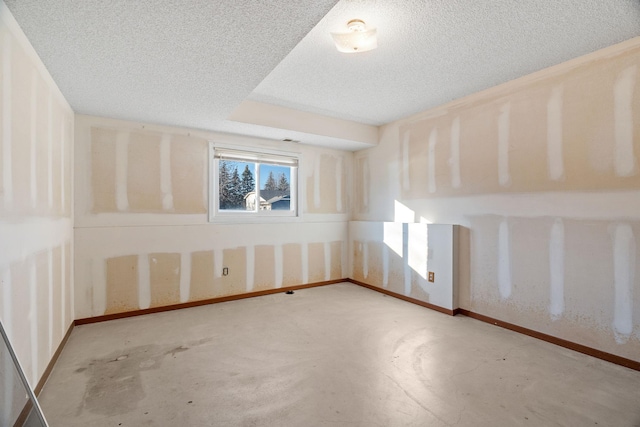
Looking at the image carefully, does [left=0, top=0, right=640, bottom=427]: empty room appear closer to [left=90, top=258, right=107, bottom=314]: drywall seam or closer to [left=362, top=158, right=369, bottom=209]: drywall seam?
[left=90, top=258, right=107, bottom=314]: drywall seam

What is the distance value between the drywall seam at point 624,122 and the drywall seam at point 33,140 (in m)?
4.14

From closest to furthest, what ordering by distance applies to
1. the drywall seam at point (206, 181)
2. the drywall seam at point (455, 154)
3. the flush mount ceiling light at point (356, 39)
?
the flush mount ceiling light at point (356, 39), the drywall seam at point (455, 154), the drywall seam at point (206, 181)

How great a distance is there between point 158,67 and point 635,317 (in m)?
3.93

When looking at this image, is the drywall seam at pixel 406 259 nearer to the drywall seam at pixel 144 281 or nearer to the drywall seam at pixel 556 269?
the drywall seam at pixel 556 269

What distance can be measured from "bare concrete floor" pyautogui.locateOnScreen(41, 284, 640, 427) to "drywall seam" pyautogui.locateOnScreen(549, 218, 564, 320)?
0.33 m

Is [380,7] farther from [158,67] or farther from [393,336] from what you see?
[393,336]

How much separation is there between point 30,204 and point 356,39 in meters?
→ 2.39

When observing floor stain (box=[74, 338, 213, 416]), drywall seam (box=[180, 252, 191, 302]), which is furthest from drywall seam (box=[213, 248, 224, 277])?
floor stain (box=[74, 338, 213, 416])

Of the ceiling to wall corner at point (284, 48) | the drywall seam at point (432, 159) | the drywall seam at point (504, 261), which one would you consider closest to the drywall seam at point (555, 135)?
the ceiling to wall corner at point (284, 48)

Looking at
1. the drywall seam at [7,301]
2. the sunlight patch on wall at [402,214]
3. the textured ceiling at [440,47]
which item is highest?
the textured ceiling at [440,47]

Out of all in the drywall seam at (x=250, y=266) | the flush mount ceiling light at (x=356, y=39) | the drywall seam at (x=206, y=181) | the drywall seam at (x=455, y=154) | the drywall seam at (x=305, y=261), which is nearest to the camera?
the flush mount ceiling light at (x=356, y=39)

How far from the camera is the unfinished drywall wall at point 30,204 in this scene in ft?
5.13

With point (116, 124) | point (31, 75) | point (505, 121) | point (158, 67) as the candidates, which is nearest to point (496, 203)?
point (505, 121)

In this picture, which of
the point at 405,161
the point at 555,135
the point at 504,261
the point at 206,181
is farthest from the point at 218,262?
the point at 555,135
